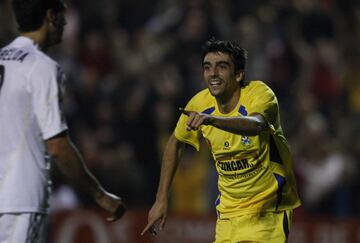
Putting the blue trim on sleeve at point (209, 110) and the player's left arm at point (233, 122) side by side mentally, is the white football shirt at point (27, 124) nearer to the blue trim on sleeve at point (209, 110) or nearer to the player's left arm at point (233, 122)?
the player's left arm at point (233, 122)

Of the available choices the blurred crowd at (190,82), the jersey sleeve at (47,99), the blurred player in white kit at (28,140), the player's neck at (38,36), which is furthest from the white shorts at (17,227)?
the blurred crowd at (190,82)

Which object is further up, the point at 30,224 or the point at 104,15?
the point at 30,224

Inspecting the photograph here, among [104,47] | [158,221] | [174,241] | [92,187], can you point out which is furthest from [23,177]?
[104,47]

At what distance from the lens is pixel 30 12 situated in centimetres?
574

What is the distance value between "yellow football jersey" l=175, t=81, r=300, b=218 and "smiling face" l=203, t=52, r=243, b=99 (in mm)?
108

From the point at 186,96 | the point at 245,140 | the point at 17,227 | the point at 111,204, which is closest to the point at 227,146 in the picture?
the point at 245,140

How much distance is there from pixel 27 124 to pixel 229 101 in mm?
1430

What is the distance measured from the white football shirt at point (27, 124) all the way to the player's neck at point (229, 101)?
47.1 inches

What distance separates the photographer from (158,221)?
6621 mm

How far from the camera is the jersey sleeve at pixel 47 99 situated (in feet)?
18.0

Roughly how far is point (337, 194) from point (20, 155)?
6670 mm

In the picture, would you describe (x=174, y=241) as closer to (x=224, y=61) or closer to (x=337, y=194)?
(x=337, y=194)

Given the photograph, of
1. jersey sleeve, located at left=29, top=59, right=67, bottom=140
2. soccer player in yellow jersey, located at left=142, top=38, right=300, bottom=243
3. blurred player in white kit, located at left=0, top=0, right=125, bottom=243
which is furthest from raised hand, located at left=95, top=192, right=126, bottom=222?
jersey sleeve, located at left=29, top=59, right=67, bottom=140

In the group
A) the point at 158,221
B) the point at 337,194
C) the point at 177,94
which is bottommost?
the point at 337,194
